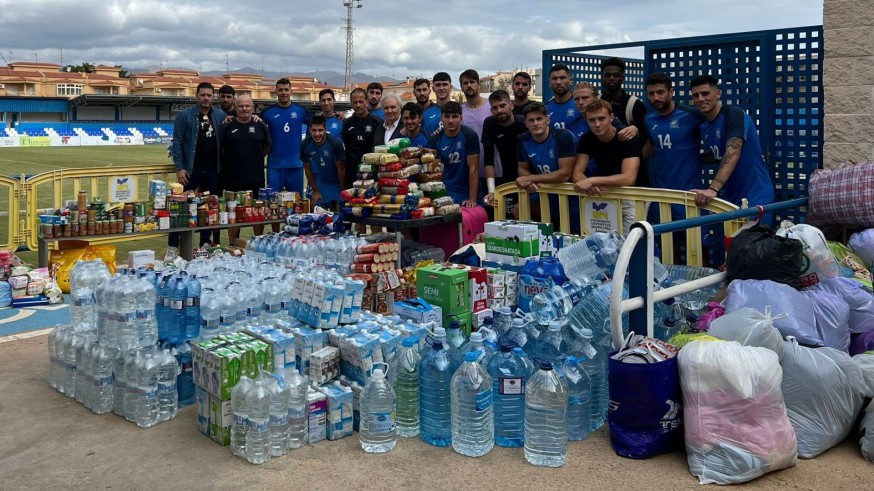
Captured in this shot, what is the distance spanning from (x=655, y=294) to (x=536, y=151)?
309 centimetres

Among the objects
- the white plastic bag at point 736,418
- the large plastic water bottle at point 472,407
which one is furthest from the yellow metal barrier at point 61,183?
the white plastic bag at point 736,418

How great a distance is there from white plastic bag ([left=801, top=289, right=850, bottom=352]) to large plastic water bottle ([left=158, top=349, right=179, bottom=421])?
13.6 ft

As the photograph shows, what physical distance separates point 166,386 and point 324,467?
4.40ft

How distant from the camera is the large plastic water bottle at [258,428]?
4.18m

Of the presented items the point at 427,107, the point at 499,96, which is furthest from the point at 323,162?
the point at 499,96

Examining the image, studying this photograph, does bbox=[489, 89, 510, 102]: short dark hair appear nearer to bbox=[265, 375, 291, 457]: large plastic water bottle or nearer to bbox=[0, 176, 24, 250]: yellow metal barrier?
bbox=[265, 375, 291, 457]: large plastic water bottle

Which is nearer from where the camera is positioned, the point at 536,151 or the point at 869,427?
the point at 869,427

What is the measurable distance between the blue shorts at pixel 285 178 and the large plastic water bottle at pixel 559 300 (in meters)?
6.15

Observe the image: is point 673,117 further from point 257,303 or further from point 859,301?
point 257,303

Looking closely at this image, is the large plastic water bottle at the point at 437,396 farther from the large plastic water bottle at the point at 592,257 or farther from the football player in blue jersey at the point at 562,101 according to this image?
the football player in blue jersey at the point at 562,101

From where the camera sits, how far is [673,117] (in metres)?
7.11

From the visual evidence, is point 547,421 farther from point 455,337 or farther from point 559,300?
point 559,300

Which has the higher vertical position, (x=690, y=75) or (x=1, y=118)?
(x=1, y=118)

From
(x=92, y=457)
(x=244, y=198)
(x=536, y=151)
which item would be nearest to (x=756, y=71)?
(x=536, y=151)
